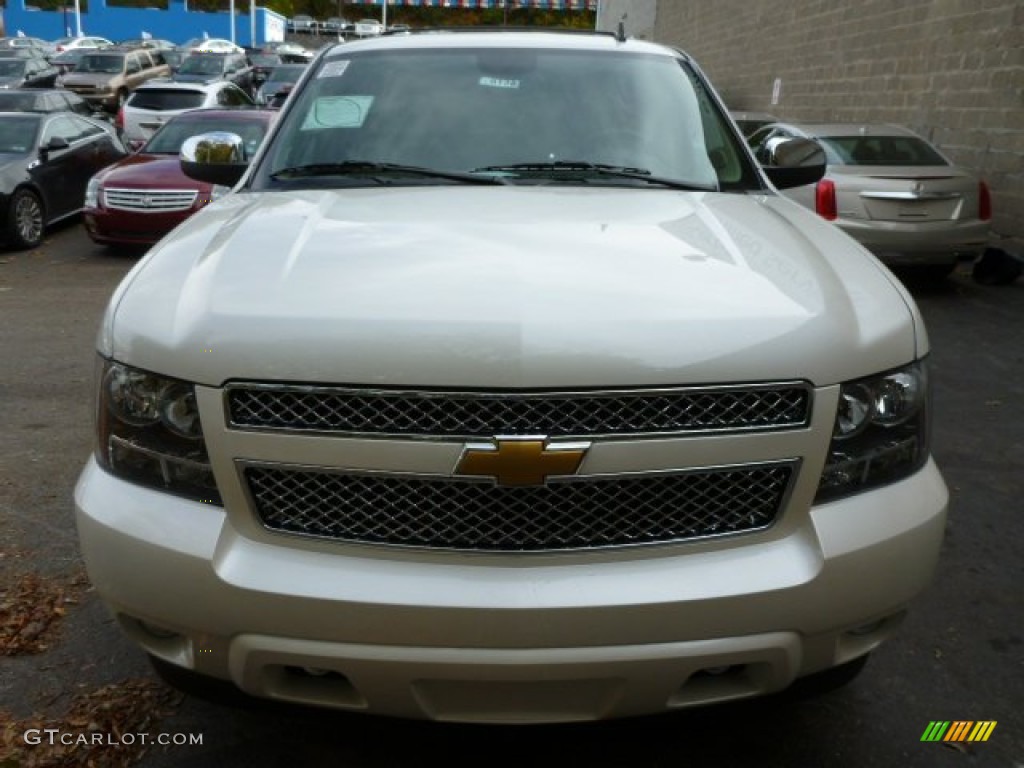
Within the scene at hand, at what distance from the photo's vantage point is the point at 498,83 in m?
3.53

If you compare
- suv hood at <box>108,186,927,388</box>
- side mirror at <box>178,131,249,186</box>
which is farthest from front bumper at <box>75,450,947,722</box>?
side mirror at <box>178,131,249,186</box>

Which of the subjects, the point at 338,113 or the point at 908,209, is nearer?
the point at 338,113

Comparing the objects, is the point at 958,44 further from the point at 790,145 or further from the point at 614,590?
the point at 614,590

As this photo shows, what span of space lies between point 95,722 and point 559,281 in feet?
5.99

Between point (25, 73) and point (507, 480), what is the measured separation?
104 ft

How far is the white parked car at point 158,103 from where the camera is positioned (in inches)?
672

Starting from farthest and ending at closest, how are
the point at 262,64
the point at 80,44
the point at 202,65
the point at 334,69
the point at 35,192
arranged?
the point at 80,44 < the point at 262,64 < the point at 202,65 < the point at 35,192 < the point at 334,69

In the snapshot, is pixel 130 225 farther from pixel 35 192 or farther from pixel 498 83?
pixel 498 83

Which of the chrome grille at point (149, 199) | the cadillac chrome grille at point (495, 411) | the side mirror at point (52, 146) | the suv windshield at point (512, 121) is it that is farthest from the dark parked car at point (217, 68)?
the cadillac chrome grille at point (495, 411)

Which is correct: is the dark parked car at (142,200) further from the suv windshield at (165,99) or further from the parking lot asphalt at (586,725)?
the suv windshield at (165,99)

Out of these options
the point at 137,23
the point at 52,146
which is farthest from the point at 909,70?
the point at 137,23

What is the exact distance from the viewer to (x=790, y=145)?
13.3 feet

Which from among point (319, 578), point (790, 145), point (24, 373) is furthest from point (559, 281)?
point (24, 373)

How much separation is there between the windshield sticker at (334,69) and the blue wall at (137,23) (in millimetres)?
65987
